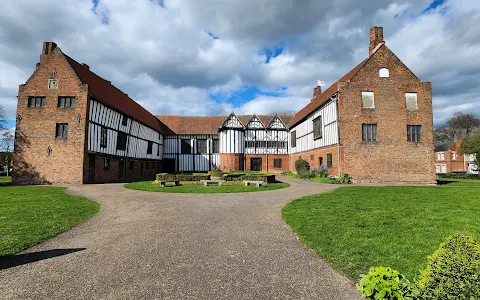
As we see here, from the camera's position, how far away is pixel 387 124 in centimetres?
2075

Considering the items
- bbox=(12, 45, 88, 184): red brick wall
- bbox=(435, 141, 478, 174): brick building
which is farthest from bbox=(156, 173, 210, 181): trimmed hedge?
bbox=(435, 141, 478, 174): brick building

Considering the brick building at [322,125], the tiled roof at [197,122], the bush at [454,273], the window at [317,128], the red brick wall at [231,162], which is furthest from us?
the tiled roof at [197,122]

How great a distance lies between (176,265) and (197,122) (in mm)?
33059

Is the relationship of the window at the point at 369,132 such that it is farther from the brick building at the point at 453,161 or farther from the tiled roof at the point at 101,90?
the brick building at the point at 453,161

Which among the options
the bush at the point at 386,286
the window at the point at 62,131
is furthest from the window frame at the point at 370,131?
the window at the point at 62,131

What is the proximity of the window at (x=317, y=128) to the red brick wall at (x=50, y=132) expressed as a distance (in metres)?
20.4

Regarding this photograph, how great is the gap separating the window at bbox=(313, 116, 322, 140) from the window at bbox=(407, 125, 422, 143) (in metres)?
7.17

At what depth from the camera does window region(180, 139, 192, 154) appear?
112 ft

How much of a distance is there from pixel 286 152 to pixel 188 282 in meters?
31.5

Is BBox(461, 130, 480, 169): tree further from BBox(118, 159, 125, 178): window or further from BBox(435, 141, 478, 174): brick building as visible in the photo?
BBox(118, 159, 125, 178): window

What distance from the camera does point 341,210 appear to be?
26.7 ft

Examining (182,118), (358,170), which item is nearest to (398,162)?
(358,170)

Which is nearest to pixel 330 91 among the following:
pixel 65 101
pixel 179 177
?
pixel 179 177

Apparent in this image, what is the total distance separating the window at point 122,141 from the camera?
77.0 ft
